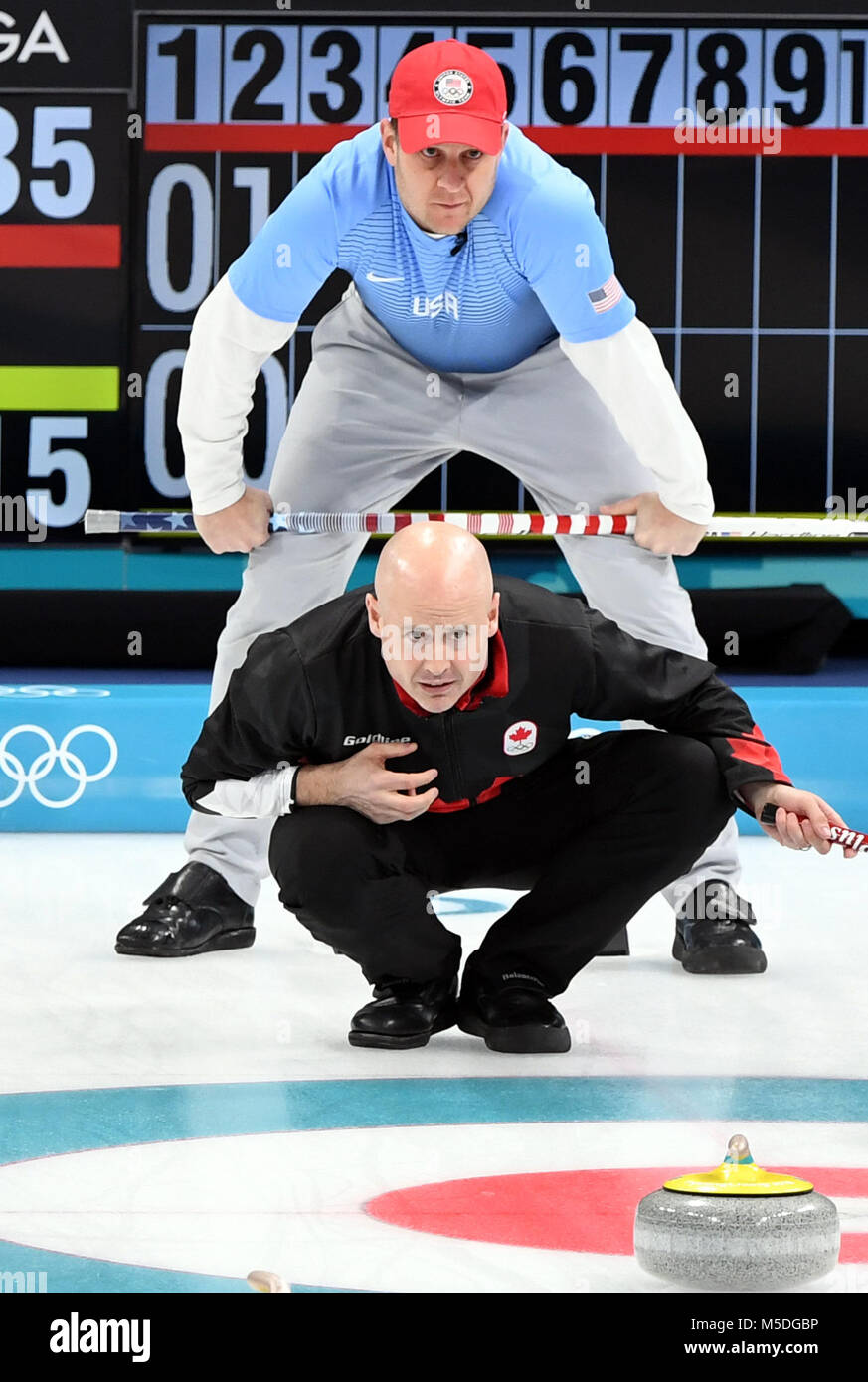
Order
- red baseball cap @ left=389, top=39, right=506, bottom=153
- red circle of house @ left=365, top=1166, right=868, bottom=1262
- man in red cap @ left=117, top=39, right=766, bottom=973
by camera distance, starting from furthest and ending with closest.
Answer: man in red cap @ left=117, top=39, right=766, bottom=973, red baseball cap @ left=389, top=39, right=506, bottom=153, red circle of house @ left=365, top=1166, right=868, bottom=1262

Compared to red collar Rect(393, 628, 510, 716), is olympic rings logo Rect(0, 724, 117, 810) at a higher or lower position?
lower

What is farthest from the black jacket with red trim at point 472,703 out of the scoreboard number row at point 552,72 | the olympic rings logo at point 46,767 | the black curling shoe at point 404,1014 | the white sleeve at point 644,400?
the scoreboard number row at point 552,72

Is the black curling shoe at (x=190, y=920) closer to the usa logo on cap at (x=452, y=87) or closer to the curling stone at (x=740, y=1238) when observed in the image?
the usa logo on cap at (x=452, y=87)

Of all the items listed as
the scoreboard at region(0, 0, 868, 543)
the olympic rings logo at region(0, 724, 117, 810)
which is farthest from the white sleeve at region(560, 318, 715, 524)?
the scoreboard at region(0, 0, 868, 543)

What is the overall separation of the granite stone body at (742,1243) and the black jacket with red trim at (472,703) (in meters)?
0.78

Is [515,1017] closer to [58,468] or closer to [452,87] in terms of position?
[452,87]

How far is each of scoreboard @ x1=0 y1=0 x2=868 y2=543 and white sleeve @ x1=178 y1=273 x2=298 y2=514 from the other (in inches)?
104

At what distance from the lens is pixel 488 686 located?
2.12 meters

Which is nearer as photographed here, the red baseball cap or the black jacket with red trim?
the black jacket with red trim

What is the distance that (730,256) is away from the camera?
5262 millimetres

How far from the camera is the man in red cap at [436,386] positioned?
2475 mm

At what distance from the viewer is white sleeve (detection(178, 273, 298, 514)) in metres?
2.58

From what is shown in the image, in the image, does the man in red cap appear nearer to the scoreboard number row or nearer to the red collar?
the red collar

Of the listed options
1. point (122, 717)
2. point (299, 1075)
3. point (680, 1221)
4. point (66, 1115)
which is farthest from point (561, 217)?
point (122, 717)
